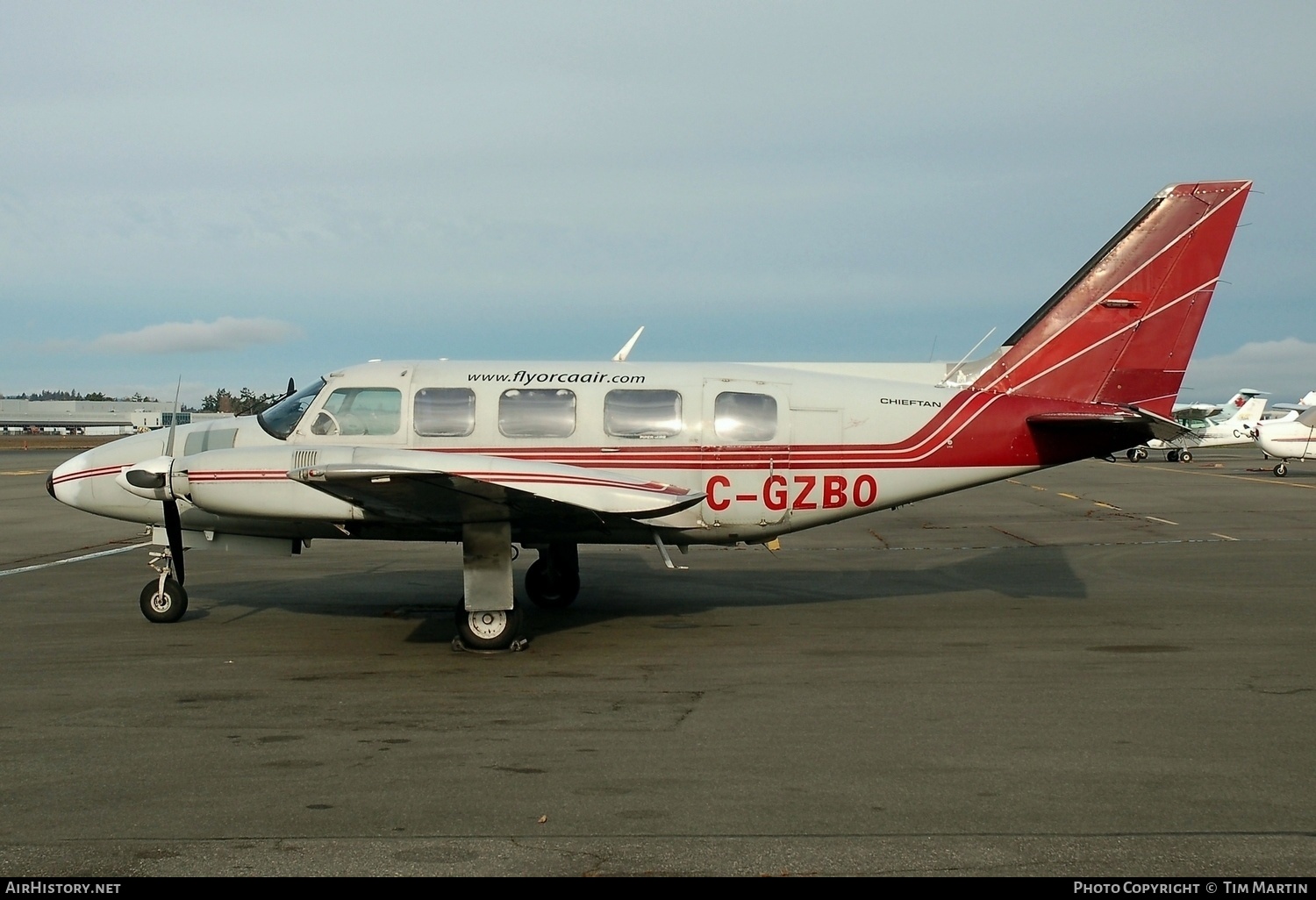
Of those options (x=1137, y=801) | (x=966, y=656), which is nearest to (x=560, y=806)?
(x=1137, y=801)

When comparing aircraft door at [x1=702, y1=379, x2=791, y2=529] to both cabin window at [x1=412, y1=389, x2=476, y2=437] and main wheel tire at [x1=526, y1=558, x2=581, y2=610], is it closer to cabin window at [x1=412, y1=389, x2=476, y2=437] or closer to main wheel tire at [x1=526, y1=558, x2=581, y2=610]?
main wheel tire at [x1=526, y1=558, x2=581, y2=610]

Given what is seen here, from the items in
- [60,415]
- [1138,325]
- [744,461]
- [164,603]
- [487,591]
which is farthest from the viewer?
[60,415]

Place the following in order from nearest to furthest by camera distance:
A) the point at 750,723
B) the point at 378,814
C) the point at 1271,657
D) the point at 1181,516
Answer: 1. the point at 378,814
2. the point at 750,723
3. the point at 1271,657
4. the point at 1181,516

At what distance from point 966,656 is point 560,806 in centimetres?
524


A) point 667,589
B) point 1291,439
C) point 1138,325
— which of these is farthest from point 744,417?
point 1291,439

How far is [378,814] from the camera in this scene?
5699 mm

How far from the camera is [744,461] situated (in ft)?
37.1

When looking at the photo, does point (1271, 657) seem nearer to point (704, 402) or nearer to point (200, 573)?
point (704, 402)

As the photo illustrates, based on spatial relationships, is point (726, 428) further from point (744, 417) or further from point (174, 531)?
point (174, 531)

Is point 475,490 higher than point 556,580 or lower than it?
higher

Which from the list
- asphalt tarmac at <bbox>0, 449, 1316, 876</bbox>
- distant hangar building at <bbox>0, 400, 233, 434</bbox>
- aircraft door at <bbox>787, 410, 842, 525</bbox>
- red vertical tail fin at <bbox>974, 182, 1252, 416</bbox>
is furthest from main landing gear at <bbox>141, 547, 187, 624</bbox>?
distant hangar building at <bbox>0, 400, 233, 434</bbox>

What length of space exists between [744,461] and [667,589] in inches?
144

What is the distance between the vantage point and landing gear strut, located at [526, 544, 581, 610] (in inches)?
508
